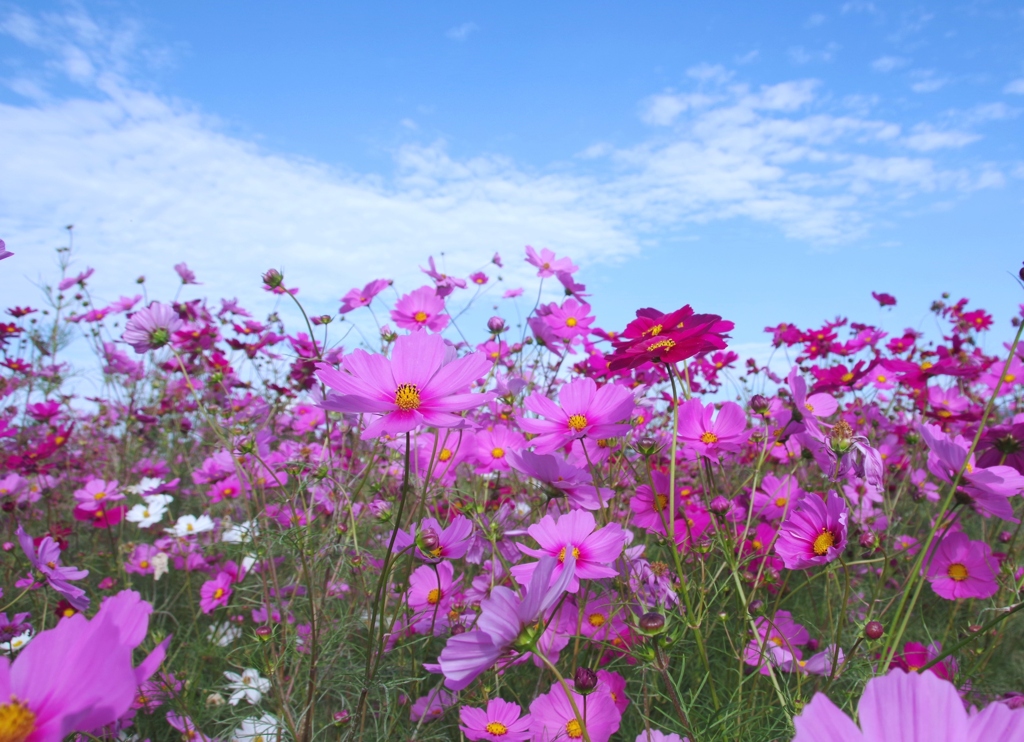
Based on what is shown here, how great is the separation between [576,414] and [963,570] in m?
0.71

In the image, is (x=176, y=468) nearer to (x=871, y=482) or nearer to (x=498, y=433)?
(x=498, y=433)

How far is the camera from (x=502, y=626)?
51cm

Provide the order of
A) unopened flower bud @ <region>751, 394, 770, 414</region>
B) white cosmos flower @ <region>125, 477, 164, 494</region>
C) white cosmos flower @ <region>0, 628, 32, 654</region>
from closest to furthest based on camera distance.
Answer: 1. unopened flower bud @ <region>751, 394, 770, 414</region>
2. white cosmos flower @ <region>0, 628, 32, 654</region>
3. white cosmos flower @ <region>125, 477, 164, 494</region>

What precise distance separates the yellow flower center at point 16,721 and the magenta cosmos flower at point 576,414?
0.60 metres

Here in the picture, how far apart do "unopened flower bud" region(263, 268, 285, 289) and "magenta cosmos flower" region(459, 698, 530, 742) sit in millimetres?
773

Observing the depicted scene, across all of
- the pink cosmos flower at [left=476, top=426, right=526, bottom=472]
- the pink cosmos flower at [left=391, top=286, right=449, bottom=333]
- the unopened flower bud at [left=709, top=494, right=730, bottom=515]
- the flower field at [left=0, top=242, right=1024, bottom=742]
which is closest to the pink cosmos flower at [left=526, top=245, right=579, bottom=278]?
the flower field at [left=0, top=242, right=1024, bottom=742]

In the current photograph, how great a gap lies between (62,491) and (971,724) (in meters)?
3.28

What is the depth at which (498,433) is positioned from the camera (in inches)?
52.3

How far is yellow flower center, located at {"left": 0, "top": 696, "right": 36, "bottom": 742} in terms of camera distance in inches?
15.0

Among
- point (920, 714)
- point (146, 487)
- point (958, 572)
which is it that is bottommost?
point (146, 487)

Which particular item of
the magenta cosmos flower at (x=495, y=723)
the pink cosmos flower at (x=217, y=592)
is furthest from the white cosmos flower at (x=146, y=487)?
the magenta cosmos flower at (x=495, y=723)

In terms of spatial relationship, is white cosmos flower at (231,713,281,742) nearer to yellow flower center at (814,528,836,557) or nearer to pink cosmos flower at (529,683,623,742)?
pink cosmos flower at (529,683,623,742)

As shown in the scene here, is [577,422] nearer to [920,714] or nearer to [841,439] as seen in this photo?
[841,439]

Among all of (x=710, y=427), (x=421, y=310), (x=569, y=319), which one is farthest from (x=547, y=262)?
(x=710, y=427)
